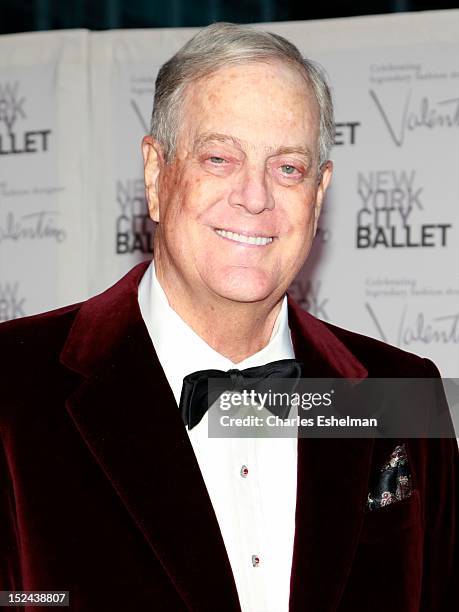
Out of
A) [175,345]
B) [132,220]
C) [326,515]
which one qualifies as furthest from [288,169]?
[132,220]

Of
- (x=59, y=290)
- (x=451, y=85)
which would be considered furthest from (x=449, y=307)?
(x=59, y=290)

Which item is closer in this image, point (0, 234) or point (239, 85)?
point (239, 85)

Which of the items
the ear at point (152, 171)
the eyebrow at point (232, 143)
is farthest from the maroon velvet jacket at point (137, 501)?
the eyebrow at point (232, 143)

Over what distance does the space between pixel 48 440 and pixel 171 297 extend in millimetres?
414

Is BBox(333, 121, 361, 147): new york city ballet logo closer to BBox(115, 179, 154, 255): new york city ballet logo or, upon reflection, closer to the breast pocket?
BBox(115, 179, 154, 255): new york city ballet logo

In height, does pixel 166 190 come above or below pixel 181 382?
Result: above

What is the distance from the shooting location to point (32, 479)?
2.12 m

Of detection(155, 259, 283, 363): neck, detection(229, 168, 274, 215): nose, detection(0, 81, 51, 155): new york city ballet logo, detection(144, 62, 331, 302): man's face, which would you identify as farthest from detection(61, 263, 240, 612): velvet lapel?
detection(0, 81, 51, 155): new york city ballet logo

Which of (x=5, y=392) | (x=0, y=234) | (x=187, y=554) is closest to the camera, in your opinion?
(x=187, y=554)

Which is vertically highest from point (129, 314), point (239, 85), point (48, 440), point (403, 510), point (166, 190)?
point (239, 85)

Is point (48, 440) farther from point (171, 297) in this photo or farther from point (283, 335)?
point (283, 335)

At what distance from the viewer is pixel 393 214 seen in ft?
12.5

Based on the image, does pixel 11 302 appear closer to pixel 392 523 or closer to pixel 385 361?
pixel 385 361

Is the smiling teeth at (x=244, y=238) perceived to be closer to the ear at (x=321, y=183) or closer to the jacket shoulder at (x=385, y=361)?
the ear at (x=321, y=183)
